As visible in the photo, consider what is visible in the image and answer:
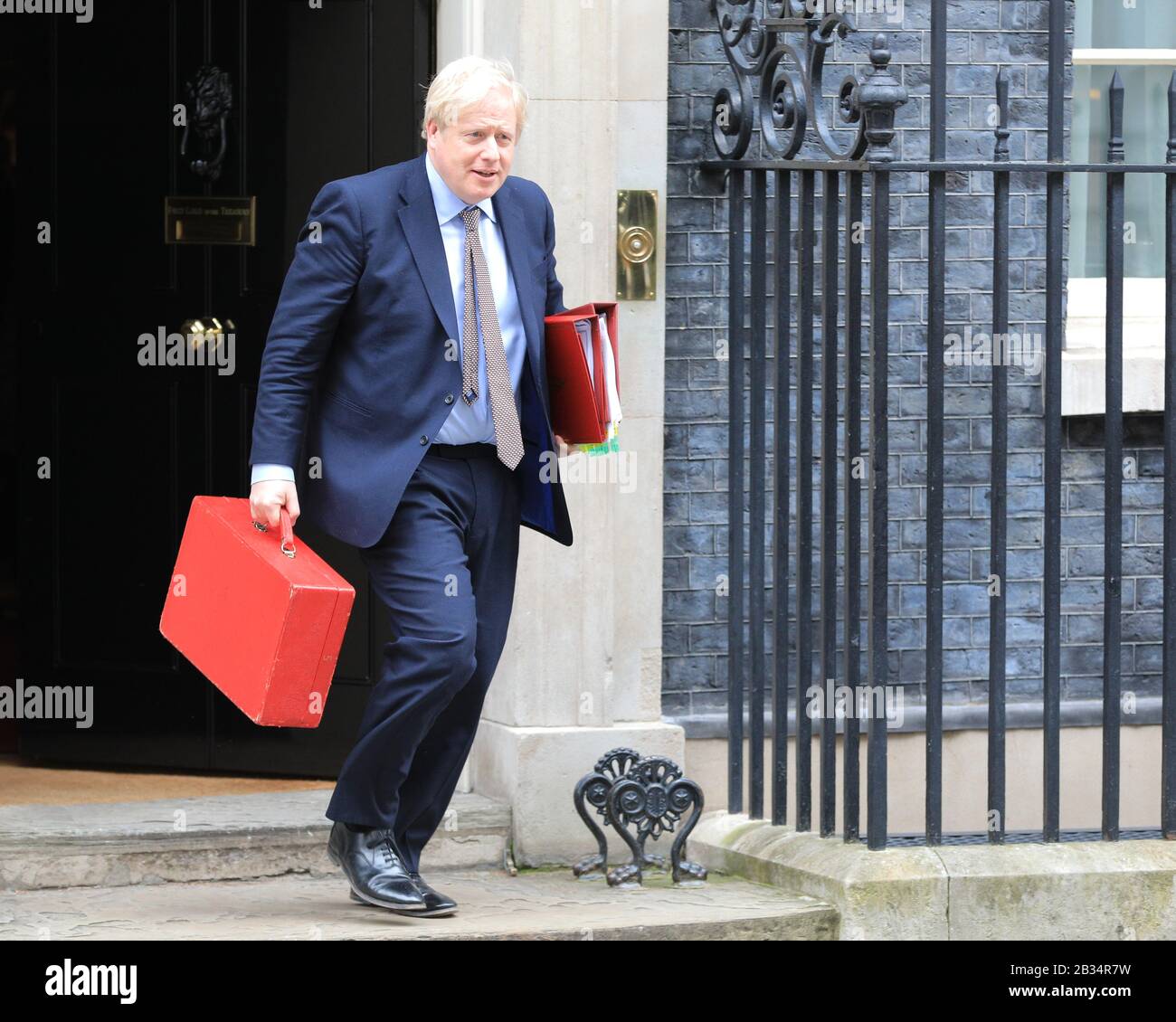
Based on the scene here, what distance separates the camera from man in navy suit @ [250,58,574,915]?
15.9 ft

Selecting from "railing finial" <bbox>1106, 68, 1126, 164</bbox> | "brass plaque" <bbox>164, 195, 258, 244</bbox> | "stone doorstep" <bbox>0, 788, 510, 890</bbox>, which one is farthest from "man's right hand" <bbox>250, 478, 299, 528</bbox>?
"railing finial" <bbox>1106, 68, 1126, 164</bbox>

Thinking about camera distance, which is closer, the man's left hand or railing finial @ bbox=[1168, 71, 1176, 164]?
the man's left hand

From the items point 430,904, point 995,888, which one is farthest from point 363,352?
point 995,888

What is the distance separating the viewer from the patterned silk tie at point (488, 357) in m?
4.95

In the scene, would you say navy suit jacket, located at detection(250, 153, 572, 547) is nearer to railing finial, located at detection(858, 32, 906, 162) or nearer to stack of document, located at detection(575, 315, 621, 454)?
stack of document, located at detection(575, 315, 621, 454)

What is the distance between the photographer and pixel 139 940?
198 inches

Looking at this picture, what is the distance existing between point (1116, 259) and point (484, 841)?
7.87ft

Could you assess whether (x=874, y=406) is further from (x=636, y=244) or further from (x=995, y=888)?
(x=995, y=888)

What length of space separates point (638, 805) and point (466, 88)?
2095 millimetres

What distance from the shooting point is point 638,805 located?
581 cm

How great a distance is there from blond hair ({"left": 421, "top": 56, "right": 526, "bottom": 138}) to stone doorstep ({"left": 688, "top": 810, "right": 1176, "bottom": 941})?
212 centimetres
